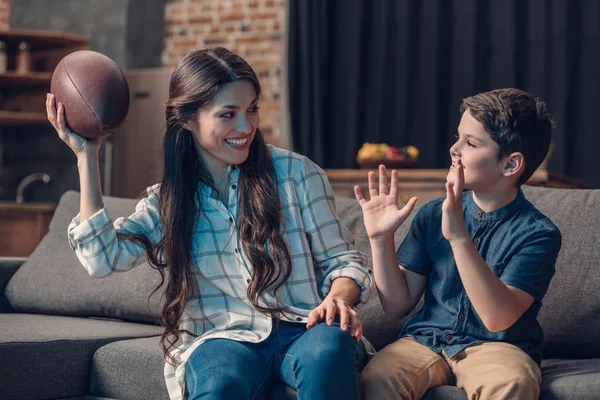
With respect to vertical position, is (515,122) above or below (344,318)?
above

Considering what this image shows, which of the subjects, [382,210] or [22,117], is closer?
[382,210]

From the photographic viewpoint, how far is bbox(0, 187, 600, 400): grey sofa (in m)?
2.12

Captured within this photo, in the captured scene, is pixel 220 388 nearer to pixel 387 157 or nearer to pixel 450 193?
pixel 450 193

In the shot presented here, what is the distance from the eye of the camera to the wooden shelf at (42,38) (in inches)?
223

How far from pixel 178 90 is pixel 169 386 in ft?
2.13

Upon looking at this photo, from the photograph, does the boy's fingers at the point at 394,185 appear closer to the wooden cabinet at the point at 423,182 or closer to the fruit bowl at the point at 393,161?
the wooden cabinet at the point at 423,182

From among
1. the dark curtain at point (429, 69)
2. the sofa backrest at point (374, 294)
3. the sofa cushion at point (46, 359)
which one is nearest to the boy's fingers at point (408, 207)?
the sofa backrest at point (374, 294)

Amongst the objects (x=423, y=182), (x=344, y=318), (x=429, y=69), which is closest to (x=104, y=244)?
(x=344, y=318)

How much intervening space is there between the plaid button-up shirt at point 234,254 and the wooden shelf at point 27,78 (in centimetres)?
388

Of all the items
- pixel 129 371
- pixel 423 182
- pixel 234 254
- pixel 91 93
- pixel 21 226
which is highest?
pixel 91 93

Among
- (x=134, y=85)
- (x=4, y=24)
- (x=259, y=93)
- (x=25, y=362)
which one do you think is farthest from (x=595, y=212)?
(x=4, y=24)

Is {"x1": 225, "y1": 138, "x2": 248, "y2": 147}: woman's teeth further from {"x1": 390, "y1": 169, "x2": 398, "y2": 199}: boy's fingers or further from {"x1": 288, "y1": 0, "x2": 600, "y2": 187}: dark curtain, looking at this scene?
{"x1": 288, "y1": 0, "x2": 600, "y2": 187}: dark curtain

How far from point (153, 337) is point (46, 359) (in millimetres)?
297

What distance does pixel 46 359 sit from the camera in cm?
226
